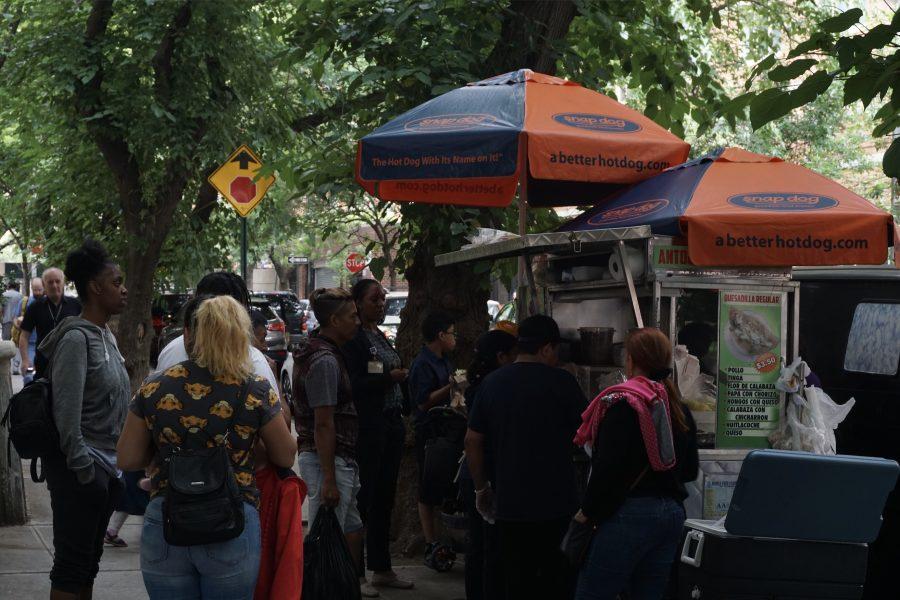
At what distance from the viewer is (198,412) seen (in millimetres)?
3994

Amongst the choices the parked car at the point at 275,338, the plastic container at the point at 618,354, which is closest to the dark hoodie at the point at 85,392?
the plastic container at the point at 618,354

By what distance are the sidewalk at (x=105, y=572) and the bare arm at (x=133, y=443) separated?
3.15 metres

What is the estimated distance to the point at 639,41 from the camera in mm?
9977

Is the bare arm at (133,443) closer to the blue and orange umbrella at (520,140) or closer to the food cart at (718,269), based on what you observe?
the food cart at (718,269)

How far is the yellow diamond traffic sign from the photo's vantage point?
12.2 metres

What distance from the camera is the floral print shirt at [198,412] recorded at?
3988 mm

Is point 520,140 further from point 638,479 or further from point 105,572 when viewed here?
point 105,572

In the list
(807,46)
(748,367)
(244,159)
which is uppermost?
(244,159)

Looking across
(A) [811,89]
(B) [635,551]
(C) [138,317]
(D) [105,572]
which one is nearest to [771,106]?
(A) [811,89]

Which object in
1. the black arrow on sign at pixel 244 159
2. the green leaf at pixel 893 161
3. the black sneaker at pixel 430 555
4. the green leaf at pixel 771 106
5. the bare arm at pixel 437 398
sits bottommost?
the black sneaker at pixel 430 555

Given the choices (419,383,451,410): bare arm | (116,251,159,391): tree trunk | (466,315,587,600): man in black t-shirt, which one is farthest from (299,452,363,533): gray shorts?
(116,251,159,391): tree trunk

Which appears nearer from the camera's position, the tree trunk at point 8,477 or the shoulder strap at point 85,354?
the shoulder strap at point 85,354

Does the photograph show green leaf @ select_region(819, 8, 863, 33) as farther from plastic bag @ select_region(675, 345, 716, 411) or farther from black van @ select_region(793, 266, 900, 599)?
black van @ select_region(793, 266, 900, 599)

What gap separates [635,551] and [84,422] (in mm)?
2450
